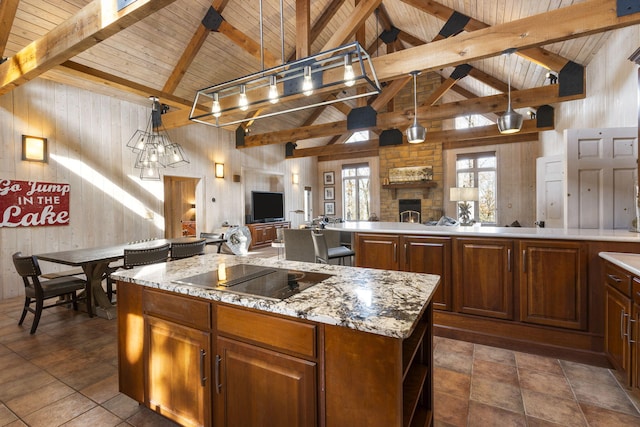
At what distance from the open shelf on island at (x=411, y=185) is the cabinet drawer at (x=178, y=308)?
8359mm

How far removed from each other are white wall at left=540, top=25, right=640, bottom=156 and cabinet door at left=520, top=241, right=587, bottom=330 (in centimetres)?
160

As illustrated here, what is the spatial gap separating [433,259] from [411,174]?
666 cm

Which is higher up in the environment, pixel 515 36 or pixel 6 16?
pixel 6 16

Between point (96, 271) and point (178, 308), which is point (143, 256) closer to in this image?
point (96, 271)

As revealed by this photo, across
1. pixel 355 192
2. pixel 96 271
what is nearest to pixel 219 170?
pixel 96 271

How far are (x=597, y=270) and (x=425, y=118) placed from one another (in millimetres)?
4269

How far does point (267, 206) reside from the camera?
28.6 feet

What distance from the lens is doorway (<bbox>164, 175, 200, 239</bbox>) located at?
7.76m

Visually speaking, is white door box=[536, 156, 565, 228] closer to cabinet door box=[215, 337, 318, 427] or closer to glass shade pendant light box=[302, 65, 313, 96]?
glass shade pendant light box=[302, 65, 313, 96]

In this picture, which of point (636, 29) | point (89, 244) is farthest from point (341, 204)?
point (636, 29)

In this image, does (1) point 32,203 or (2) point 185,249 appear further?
(1) point 32,203

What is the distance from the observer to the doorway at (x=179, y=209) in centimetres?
776

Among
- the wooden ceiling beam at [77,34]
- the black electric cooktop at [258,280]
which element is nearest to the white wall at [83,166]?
the wooden ceiling beam at [77,34]

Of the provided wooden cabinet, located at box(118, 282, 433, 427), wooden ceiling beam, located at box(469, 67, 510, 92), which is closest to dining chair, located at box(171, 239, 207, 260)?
wooden cabinet, located at box(118, 282, 433, 427)
